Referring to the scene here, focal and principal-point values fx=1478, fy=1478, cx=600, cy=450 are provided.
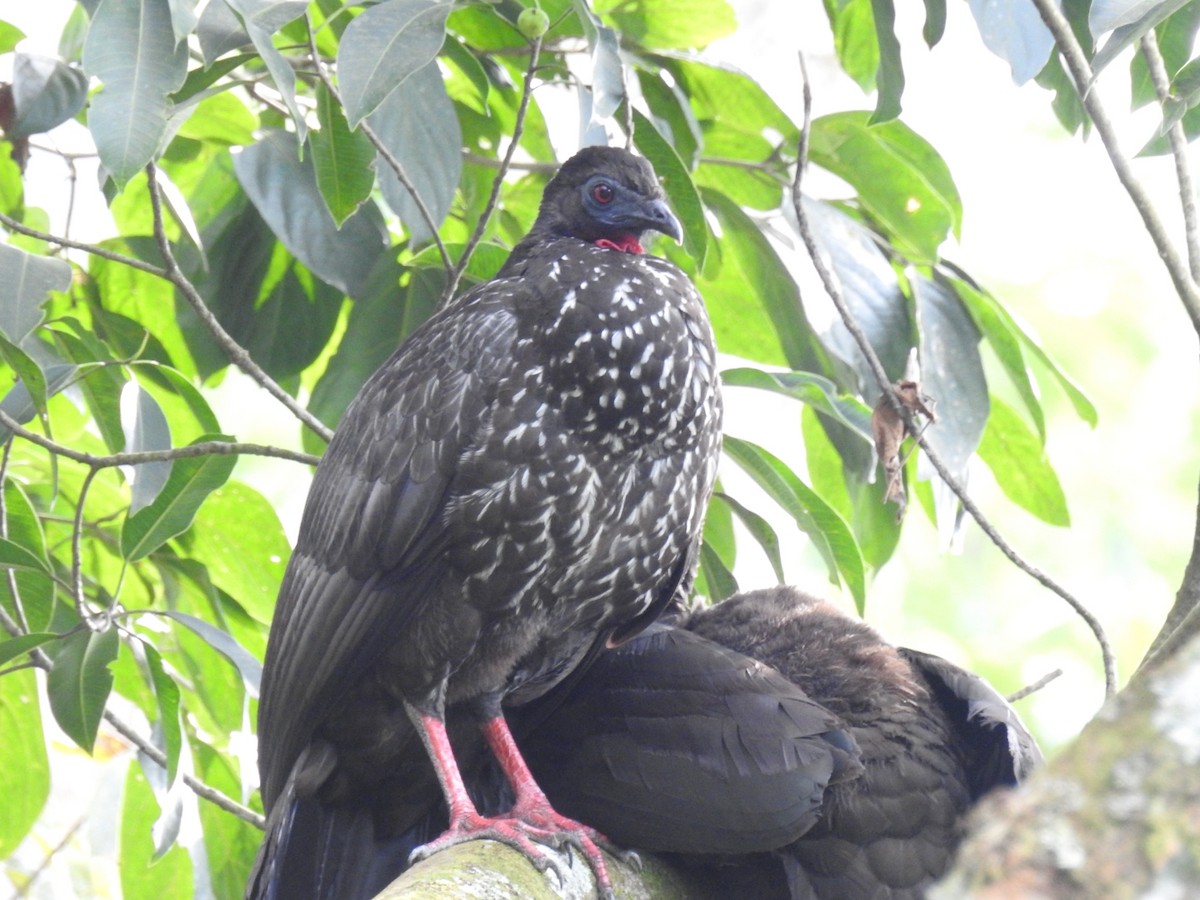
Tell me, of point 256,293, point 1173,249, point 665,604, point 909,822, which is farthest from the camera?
point 256,293

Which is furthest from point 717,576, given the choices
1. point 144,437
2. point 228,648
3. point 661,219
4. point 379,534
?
point 144,437

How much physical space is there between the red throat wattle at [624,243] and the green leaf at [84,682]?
132 centimetres

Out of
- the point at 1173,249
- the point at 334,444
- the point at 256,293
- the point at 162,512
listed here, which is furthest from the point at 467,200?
the point at 1173,249

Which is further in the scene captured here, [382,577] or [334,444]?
[334,444]

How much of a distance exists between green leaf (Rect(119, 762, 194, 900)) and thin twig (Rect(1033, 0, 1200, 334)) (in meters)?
2.53

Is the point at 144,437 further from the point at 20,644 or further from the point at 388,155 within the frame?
the point at 388,155

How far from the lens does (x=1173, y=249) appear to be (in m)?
2.50

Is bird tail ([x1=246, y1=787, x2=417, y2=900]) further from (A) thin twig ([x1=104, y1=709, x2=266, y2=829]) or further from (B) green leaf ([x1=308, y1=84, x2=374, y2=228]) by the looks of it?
(B) green leaf ([x1=308, y1=84, x2=374, y2=228])

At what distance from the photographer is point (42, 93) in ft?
9.64

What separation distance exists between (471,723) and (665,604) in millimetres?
481

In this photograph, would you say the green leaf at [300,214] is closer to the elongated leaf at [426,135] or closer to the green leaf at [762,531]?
the elongated leaf at [426,135]

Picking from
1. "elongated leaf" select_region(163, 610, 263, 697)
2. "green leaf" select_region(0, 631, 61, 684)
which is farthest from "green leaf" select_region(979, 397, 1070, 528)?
"green leaf" select_region(0, 631, 61, 684)

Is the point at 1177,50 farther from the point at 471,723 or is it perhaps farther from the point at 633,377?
the point at 471,723

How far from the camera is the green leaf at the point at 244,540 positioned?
355cm
